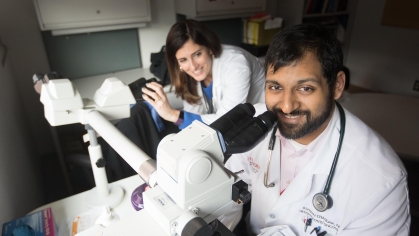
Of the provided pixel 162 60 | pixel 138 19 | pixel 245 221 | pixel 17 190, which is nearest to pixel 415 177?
pixel 245 221

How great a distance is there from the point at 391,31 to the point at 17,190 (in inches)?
154

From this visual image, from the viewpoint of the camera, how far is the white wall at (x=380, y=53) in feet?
10.7

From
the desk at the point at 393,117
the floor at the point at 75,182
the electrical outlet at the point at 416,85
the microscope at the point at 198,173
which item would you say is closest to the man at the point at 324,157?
the microscope at the point at 198,173

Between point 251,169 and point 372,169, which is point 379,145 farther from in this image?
point 251,169

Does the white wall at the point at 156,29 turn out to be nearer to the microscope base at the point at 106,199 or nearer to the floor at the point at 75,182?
the floor at the point at 75,182

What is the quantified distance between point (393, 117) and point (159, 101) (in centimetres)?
162

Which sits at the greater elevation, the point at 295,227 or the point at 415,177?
the point at 295,227

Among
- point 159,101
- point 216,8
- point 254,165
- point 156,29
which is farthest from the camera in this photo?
point 156,29

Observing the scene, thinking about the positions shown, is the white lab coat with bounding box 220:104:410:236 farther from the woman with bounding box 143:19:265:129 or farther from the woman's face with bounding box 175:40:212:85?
the woman's face with bounding box 175:40:212:85

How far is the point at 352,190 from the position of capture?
0.83 metres

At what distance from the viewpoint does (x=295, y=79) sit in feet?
2.88

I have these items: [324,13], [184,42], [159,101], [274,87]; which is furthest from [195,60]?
[324,13]

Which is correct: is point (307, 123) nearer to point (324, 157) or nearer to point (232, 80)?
point (324, 157)

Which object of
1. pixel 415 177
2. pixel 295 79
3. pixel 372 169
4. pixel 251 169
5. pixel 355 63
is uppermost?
pixel 295 79
